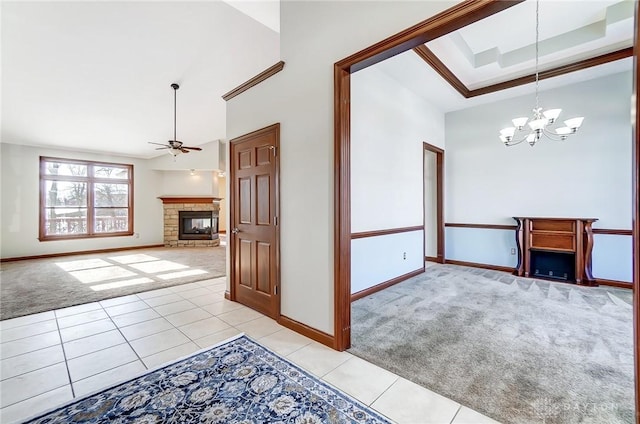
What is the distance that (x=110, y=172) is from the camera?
812cm

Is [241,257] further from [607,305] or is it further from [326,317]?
[607,305]

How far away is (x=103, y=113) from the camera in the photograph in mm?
5164

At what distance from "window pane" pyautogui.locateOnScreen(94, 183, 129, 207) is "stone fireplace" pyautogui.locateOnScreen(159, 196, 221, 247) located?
1.02 meters

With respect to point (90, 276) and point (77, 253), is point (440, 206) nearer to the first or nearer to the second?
point (90, 276)

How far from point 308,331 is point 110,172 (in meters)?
8.74

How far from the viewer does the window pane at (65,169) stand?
7137 mm

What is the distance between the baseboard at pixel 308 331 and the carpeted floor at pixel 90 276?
2.67 metres

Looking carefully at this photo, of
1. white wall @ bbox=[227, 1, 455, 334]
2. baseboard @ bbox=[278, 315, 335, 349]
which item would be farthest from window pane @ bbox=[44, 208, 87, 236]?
baseboard @ bbox=[278, 315, 335, 349]

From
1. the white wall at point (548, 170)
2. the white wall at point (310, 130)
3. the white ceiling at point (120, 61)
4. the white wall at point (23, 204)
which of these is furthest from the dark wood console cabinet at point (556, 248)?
the white wall at point (23, 204)

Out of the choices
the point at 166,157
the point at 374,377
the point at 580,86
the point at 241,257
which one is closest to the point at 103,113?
the point at 166,157

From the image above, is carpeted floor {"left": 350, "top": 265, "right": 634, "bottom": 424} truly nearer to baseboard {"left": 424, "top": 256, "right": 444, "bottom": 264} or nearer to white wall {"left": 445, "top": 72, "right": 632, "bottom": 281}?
white wall {"left": 445, "top": 72, "right": 632, "bottom": 281}

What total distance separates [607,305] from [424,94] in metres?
3.98

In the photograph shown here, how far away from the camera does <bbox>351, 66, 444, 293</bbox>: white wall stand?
361cm

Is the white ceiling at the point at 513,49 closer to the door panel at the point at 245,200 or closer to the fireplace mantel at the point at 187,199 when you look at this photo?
the door panel at the point at 245,200
